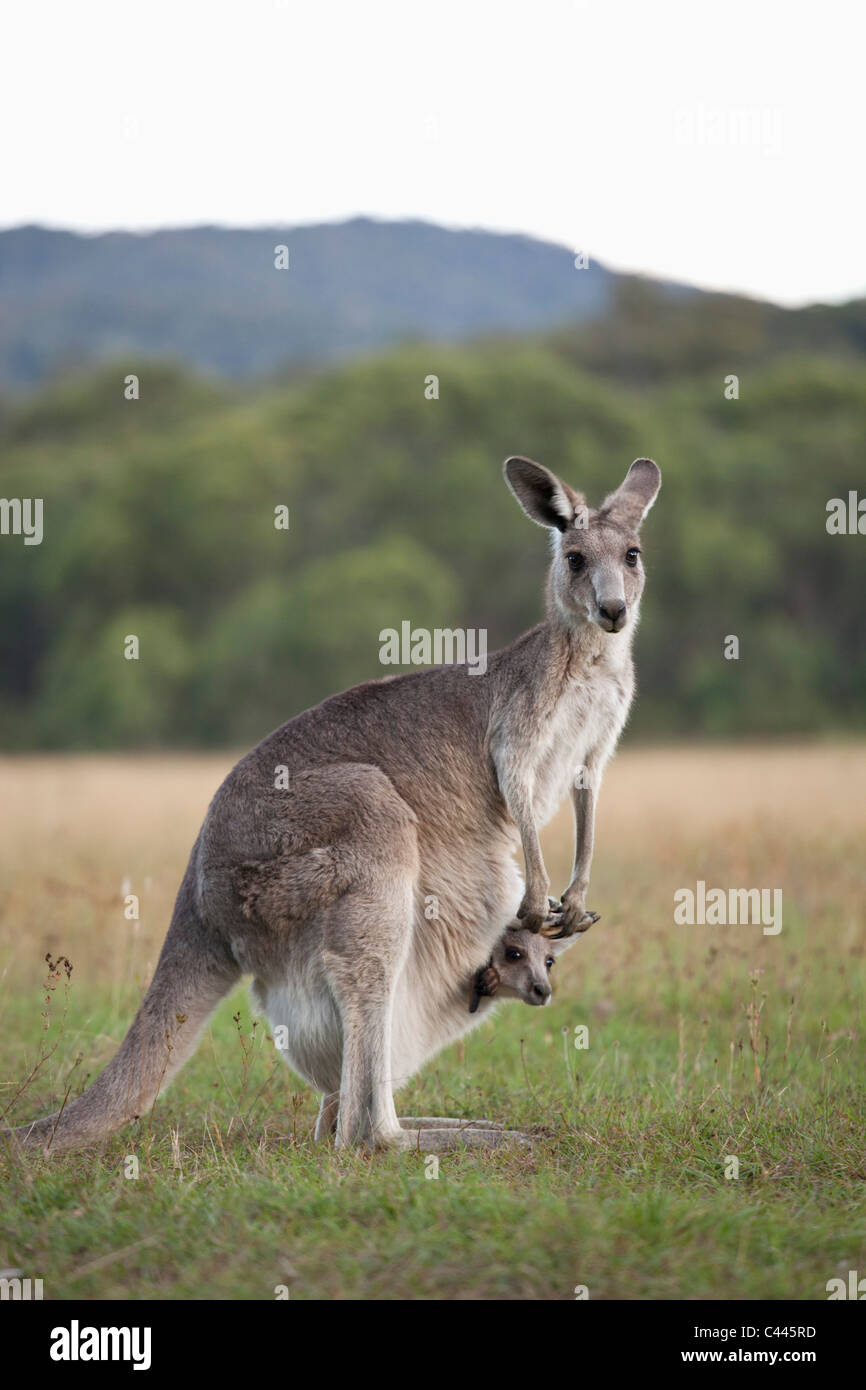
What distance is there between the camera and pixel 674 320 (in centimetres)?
5175

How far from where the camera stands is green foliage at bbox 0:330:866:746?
32.1 metres

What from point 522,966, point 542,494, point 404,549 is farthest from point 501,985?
point 404,549

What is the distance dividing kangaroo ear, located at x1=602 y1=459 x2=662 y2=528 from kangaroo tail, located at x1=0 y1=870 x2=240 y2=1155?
213 centimetres

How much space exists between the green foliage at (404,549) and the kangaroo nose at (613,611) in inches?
974

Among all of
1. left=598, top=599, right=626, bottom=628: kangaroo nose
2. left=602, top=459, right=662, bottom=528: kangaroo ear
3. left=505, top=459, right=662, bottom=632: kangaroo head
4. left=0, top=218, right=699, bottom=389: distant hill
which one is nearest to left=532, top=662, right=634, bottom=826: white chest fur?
left=505, top=459, right=662, bottom=632: kangaroo head

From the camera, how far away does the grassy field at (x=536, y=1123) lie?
3.47 meters

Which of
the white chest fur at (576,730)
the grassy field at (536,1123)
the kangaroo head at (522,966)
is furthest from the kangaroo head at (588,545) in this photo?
the grassy field at (536,1123)

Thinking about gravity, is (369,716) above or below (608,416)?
below

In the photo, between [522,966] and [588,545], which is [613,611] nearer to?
[588,545]
